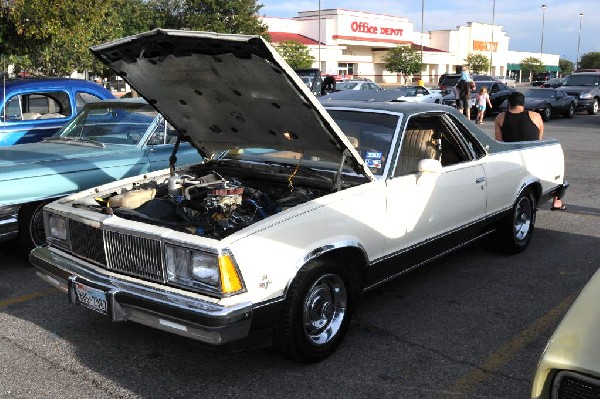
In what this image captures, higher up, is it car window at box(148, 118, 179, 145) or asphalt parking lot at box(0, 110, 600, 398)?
car window at box(148, 118, 179, 145)

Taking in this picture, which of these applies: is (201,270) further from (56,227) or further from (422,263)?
(422,263)

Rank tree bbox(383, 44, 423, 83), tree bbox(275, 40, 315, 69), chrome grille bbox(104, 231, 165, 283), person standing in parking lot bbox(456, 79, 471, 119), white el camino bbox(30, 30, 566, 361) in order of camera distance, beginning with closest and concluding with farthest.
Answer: white el camino bbox(30, 30, 566, 361) < chrome grille bbox(104, 231, 165, 283) < person standing in parking lot bbox(456, 79, 471, 119) < tree bbox(275, 40, 315, 69) < tree bbox(383, 44, 423, 83)

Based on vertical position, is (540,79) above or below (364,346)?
above

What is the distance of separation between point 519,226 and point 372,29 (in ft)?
206

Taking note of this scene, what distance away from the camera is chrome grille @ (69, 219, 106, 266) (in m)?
3.66

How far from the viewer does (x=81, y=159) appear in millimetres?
5816

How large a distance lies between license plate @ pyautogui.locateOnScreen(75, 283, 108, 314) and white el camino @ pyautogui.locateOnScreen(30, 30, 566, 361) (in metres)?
0.01

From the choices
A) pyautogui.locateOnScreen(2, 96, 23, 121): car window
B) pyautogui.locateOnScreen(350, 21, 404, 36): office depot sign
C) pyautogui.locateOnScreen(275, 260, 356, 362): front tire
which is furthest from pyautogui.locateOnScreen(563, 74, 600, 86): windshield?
pyautogui.locateOnScreen(350, 21, 404, 36): office depot sign

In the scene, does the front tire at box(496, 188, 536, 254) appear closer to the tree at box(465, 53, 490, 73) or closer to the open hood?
the open hood

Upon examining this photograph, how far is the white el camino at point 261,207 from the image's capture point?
3271 mm

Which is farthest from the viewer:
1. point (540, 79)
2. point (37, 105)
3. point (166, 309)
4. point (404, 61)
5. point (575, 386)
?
point (540, 79)

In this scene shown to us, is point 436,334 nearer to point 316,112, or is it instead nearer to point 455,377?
point 455,377

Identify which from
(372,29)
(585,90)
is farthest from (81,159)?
(372,29)

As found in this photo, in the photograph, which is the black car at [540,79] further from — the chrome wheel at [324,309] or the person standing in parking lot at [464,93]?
the chrome wheel at [324,309]
